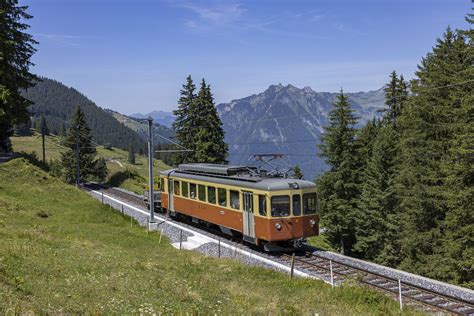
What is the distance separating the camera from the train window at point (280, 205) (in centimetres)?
1984

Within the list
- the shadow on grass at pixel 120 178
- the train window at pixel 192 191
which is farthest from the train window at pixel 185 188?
the shadow on grass at pixel 120 178

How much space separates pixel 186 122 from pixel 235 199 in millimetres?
29430

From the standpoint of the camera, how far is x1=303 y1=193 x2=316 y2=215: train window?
67.5 feet

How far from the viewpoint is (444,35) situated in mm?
28203

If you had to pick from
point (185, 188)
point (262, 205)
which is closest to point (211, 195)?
point (185, 188)

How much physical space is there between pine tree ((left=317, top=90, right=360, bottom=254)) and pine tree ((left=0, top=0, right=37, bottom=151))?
24308mm

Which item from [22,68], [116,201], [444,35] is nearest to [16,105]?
[22,68]

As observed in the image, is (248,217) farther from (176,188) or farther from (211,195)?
(176,188)

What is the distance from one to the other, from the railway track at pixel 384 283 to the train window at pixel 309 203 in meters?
1.98

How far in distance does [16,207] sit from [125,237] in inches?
287

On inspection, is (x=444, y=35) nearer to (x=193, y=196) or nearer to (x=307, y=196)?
(x=307, y=196)

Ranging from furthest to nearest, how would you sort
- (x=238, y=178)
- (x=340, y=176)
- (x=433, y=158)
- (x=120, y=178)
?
1. (x=120, y=178)
2. (x=340, y=176)
3. (x=433, y=158)
4. (x=238, y=178)

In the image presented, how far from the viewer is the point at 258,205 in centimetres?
2034

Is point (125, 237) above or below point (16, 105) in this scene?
below
